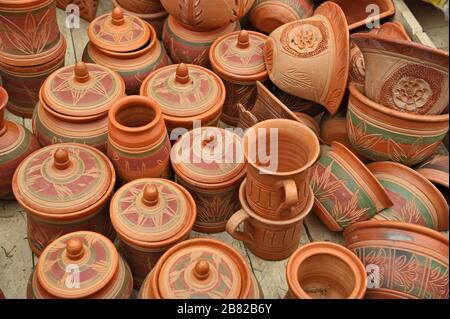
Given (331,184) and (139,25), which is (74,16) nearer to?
(139,25)

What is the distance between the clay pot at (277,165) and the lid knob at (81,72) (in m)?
0.79

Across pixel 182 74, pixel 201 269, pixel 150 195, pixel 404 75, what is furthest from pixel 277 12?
pixel 201 269

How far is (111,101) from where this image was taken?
8.90ft

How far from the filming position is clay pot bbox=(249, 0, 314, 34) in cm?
323

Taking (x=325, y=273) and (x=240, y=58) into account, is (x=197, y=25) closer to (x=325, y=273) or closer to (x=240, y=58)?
(x=240, y=58)

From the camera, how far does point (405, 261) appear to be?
7.67 ft

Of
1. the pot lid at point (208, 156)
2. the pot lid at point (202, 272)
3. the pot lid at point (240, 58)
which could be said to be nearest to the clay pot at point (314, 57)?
the pot lid at point (240, 58)

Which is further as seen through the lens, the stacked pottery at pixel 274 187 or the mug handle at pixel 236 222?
the mug handle at pixel 236 222

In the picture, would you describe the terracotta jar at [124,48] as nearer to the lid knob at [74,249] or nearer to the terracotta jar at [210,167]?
the terracotta jar at [210,167]

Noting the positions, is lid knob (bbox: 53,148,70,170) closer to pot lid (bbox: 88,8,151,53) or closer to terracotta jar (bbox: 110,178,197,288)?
terracotta jar (bbox: 110,178,197,288)

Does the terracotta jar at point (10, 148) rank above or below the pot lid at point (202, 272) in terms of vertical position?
below

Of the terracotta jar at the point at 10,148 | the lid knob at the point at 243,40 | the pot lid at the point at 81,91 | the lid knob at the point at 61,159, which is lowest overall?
the terracotta jar at the point at 10,148

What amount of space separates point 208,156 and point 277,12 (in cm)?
102

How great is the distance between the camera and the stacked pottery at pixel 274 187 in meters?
2.36
